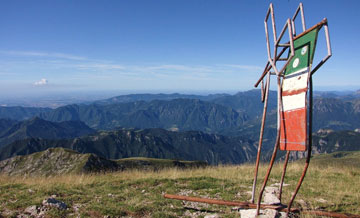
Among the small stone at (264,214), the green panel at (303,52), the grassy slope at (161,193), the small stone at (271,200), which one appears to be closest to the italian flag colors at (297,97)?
the green panel at (303,52)

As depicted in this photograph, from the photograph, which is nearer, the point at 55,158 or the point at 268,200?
the point at 268,200

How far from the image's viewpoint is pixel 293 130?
5.30m

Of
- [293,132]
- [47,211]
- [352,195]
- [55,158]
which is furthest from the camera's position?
[55,158]

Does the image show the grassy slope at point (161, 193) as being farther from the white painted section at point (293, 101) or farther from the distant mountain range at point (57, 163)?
the distant mountain range at point (57, 163)

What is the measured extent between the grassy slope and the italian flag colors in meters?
3.28

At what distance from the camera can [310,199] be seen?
28.6ft

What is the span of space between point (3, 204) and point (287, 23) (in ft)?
36.3

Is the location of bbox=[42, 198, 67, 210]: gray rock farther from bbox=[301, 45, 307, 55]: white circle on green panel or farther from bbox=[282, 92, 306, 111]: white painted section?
bbox=[301, 45, 307, 55]: white circle on green panel

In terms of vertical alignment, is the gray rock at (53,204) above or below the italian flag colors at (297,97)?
below

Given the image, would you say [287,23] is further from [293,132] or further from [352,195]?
[352,195]

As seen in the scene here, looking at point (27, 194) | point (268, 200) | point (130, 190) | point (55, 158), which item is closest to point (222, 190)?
point (268, 200)

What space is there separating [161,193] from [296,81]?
24.0 feet

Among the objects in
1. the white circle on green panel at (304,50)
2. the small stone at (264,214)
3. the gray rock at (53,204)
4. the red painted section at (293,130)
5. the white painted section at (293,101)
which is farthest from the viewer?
the gray rock at (53,204)

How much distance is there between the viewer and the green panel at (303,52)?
517cm
